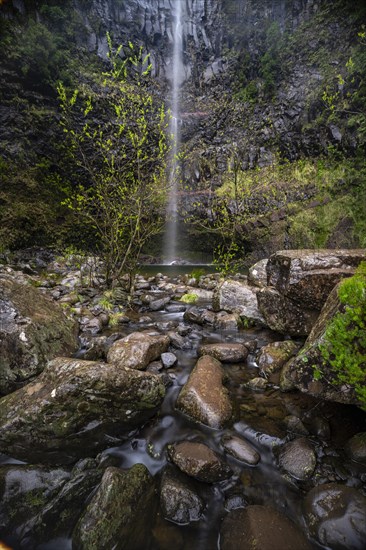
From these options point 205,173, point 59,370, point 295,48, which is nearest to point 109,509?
point 59,370

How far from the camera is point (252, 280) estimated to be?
7664 millimetres

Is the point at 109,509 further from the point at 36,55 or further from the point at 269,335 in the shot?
the point at 36,55

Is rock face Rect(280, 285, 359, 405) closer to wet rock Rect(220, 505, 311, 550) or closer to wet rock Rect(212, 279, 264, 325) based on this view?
wet rock Rect(220, 505, 311, 550)

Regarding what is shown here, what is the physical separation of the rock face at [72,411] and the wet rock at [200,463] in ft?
2.03

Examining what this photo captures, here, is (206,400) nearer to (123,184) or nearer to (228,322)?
(228,322)

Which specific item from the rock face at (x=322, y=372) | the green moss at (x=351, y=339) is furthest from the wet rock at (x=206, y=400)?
the green moss at (x=351, y=339)

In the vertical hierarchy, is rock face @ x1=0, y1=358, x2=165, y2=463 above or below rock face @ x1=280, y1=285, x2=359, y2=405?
below

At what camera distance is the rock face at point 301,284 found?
13.2 ft

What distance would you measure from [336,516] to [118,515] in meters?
1.59

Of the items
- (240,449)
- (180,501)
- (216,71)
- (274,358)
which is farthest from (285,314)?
(216,71)

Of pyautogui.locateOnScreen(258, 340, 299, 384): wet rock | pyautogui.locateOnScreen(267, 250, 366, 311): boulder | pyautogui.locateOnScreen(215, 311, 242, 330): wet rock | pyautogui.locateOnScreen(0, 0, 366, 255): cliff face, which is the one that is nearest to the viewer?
pyautogui.locateOnScreen(258, 340, 299, 384): wet rock

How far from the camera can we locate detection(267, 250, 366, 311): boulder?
3969 millimetres

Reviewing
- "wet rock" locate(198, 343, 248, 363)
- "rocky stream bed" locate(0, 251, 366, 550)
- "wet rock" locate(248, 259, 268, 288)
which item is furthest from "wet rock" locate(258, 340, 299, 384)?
"wet rock" locate(248, 259, 268, 288)

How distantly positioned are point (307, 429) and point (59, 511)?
7.91ft
